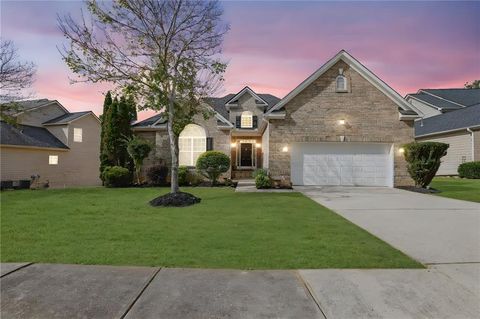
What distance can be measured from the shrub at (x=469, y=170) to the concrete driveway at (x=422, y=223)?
1229 cm

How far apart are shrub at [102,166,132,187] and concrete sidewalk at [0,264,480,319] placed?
1320 cm

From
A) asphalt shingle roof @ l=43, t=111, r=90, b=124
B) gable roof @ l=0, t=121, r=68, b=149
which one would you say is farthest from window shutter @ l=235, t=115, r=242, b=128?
gable roof @ l=0, t=121, r=68, b=149

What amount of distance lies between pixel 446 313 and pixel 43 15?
1391 centimetres

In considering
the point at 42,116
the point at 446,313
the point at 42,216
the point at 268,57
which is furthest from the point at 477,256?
the point at 42,116

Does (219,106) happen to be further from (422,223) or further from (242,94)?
(422,223)

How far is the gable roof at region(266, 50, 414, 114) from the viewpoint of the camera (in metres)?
15.1

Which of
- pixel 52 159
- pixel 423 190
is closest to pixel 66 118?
pixel 52 159

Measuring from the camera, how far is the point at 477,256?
14.9ft

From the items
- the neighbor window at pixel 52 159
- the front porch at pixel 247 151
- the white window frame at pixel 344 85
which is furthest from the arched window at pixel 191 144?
the neighbor window at pixel 52 159

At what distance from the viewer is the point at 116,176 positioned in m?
16.3

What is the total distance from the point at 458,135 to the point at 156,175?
2339 cm

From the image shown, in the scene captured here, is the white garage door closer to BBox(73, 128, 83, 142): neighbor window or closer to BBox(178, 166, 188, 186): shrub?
BBox(178, 166, 188, 186): shrub

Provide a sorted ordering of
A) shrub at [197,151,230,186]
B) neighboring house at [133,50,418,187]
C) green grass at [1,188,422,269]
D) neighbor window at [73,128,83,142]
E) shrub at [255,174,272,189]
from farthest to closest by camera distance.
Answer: neighbor window at [73,128,83,142], shrub at [197,151,230,186], neighboring house at [133,50,418,187], shrub at [255,174,272,189], green grass at [1,188,422,269]

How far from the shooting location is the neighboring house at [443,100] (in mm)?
31389
